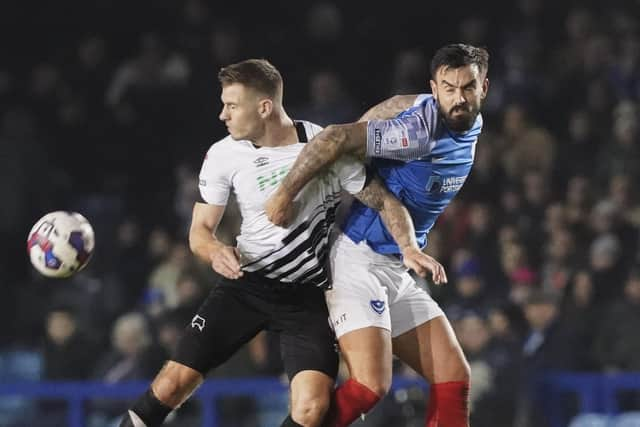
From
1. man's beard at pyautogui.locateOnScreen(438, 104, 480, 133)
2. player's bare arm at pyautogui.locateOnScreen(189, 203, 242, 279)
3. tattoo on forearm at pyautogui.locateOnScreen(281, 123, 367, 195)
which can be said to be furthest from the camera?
man's beard at pyautogui.locateOnScreen(438, 104, 480, 133)

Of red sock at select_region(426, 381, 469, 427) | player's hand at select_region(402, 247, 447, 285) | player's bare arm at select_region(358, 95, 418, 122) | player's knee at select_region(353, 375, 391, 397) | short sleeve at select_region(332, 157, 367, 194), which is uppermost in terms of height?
player's bare arm at select_region(358, 95, 418, 122)

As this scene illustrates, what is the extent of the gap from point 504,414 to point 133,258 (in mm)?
4220

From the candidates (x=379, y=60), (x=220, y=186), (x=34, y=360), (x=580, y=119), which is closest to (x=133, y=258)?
(x=34, y=360)

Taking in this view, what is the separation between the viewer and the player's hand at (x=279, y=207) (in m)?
5.31

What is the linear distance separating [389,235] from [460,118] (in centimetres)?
63

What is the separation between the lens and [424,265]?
5.11 meters

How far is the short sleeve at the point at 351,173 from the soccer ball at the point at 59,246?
1.21 metres

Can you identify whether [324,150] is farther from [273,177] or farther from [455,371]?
[455,371]

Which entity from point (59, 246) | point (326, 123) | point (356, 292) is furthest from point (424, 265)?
point (326, 123)

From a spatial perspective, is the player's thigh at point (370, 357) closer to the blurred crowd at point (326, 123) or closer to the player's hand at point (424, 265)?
the player's hand at point (424, 265)

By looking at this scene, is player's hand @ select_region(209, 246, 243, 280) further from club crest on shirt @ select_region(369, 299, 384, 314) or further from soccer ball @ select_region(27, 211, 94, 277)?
soccer ball @ select_region(27, 211, 94, 277)

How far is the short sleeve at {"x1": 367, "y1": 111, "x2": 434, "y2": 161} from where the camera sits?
5336 mm

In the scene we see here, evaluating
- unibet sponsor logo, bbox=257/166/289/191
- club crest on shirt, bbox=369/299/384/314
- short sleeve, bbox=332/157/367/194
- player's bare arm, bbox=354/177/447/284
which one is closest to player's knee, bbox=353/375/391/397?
club crest on shirt, bbox=369/299/384/314

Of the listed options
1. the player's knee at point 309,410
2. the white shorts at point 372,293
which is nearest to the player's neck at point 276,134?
the white shorts at point 372,293
